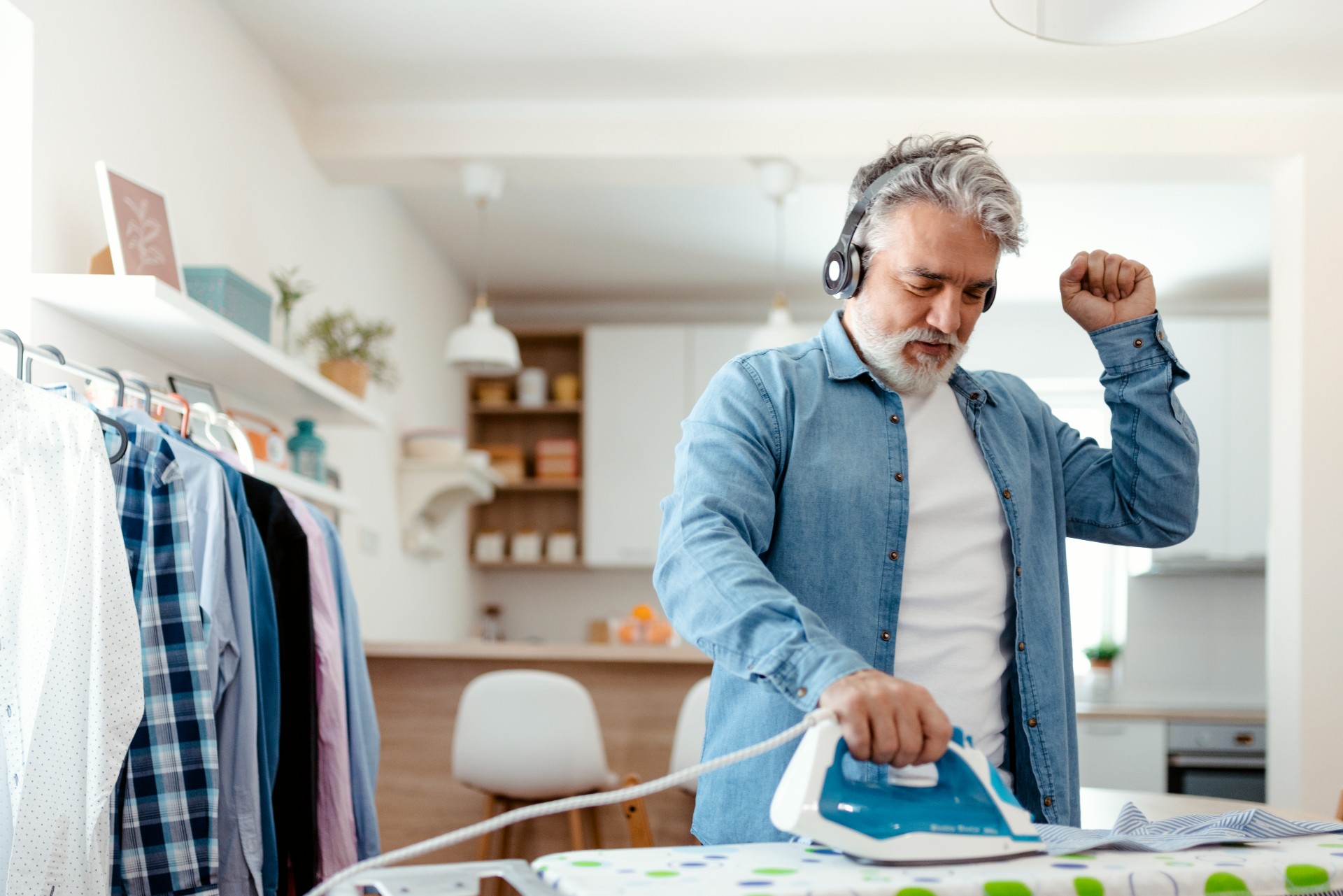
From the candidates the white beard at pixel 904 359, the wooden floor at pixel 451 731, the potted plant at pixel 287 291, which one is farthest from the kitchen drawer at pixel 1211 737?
the white beard at pixel 904 359

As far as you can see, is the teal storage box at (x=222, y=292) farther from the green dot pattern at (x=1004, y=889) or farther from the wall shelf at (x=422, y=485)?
the green dot pattern at (x=1004, y=889)

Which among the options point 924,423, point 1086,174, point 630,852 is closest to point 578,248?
point 1086,174

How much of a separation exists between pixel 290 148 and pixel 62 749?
2305mm

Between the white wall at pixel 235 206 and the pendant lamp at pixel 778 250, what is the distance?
128cm

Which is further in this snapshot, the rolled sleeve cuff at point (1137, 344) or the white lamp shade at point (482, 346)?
the white lamp shade at point (482, 346)

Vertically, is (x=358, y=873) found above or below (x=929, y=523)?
below

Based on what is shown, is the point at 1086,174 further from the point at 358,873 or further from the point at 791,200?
the point at 358,873

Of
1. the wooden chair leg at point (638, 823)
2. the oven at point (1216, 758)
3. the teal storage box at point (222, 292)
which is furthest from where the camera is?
the oven at point (1216, 758)

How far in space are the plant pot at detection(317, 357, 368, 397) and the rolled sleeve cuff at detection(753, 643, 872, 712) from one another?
8.05 ft

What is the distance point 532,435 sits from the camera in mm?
5723

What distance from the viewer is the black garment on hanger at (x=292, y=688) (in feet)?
6.49

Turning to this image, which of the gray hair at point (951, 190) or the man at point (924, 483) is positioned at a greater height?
the gray hair at point (951, 190)

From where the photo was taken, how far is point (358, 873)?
0.84 m

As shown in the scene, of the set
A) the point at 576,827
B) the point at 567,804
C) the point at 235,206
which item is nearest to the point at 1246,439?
the point at 576,827
